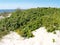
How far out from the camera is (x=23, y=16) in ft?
57.2

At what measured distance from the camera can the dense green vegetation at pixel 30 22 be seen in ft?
47.2

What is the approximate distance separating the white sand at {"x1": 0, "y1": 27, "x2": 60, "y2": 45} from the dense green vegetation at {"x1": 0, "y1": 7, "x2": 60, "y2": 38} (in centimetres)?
47

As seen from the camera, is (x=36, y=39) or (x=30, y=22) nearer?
(x=36, y=39)

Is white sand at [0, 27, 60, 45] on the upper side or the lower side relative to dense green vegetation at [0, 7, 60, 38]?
lower

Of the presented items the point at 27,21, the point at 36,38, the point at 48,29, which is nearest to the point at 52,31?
the point at 48,29

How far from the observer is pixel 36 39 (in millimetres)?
13156

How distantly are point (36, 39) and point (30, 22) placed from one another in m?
3.09

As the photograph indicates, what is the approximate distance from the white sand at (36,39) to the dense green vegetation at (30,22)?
47 centimetres

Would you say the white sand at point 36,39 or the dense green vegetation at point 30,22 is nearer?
the white sand at point 36,39

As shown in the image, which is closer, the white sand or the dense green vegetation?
the white sand

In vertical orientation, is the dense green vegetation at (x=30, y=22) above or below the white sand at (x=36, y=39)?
above

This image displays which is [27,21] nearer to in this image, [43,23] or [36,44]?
[43,23]

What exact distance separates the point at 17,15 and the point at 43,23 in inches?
154

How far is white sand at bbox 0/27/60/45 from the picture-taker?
12.6 m
